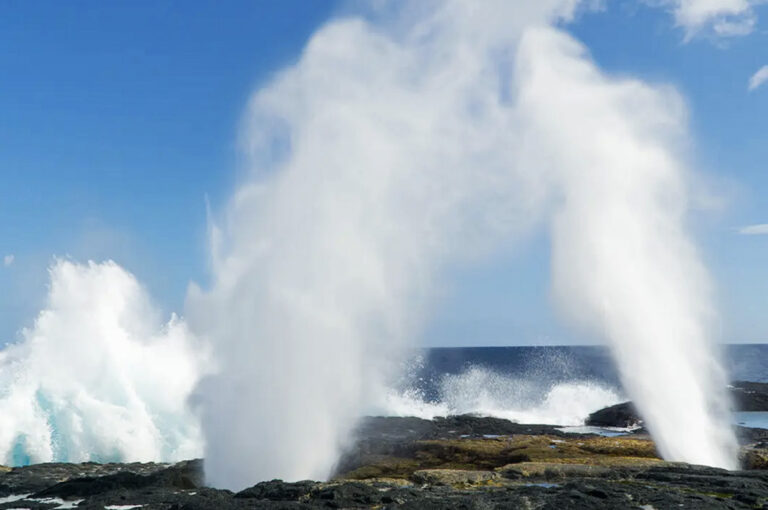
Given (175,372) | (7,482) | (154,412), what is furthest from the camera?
(175,372)

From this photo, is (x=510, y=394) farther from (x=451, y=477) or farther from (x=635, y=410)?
(x=451, y=477)

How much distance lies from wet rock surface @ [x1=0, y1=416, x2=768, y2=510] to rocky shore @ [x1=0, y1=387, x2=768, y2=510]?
0.05 m

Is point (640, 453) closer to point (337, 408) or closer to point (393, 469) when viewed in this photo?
point (393, 469)

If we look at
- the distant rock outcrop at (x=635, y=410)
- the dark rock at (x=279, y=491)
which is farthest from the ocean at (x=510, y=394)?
the dark rock at (x=279, y=491)

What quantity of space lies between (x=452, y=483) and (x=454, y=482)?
0.14 metres

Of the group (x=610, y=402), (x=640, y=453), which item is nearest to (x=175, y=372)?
(x=640, y=453)

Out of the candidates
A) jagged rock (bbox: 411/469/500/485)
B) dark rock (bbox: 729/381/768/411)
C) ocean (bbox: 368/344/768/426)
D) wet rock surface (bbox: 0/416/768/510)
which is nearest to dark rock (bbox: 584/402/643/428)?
ocean (bbox: 368/344/768/426)

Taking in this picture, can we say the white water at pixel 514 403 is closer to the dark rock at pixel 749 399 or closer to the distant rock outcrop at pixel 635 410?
the distant rock outcrop at pixel 635 410

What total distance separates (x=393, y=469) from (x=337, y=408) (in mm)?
4841

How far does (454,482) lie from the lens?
2441 cm

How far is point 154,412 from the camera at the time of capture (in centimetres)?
5119

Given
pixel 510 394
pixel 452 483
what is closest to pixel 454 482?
pixel 452 483

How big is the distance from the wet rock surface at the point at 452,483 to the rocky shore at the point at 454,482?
0.05 m

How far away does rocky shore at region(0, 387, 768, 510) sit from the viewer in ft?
62.8
